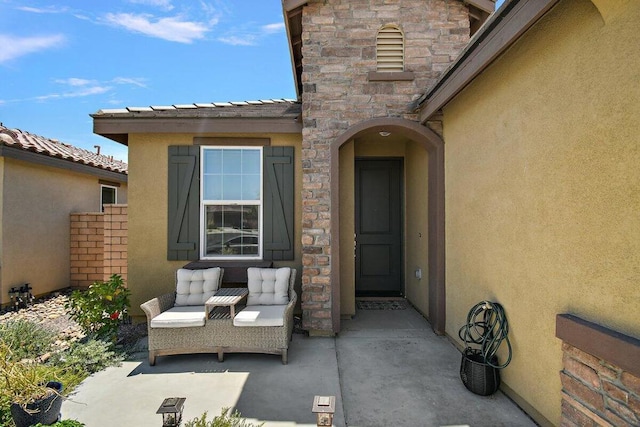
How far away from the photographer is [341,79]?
482 centimetres

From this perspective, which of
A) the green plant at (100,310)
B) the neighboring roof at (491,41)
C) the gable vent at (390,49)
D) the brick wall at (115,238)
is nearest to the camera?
the neighboring roof at (491,41)

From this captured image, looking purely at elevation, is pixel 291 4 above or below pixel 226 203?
above

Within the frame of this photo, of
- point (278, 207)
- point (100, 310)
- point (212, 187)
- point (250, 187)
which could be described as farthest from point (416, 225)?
point (100, 310)

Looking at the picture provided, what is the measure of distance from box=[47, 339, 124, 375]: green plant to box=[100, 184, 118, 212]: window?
6181 mm

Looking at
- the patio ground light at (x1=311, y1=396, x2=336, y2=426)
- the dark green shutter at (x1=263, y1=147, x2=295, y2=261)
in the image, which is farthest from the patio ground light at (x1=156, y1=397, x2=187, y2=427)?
the dark green shutter at (x1=263, y1=147, x2=295, y2=261)

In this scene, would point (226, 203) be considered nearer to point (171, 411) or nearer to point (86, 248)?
point (171, 411)

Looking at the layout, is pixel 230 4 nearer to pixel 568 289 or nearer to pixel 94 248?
pixel 94 248

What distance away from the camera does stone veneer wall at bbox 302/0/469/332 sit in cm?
475

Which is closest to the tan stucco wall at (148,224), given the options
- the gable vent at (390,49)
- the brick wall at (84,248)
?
the gable vent at (390,49)

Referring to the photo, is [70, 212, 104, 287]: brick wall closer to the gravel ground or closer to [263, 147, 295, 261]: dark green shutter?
the gravel ground

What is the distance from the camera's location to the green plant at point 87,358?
3.62 m

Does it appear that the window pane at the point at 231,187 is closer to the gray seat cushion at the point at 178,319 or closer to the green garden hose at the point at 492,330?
the gray seat cushion at the point at 178,319

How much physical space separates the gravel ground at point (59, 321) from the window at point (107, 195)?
9.19 ft

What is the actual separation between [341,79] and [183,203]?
313cm
